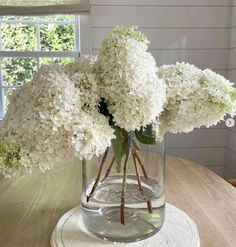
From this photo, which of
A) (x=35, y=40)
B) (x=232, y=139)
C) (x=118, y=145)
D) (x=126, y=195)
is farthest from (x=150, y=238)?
(x=35, y=40)

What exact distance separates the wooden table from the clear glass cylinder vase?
14cm

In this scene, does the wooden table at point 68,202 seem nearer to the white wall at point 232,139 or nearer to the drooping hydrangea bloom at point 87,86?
the drooping hydrangea bloom at point 87,86

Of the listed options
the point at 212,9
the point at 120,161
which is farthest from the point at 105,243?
the point at 212,9

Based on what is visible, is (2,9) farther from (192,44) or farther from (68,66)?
(68,66)

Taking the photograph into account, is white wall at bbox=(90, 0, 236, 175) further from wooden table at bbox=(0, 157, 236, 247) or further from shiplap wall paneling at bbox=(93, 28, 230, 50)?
wooden table at bbox=(0, 157, 236, 247)

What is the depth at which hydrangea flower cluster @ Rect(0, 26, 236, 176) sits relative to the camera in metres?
0.55

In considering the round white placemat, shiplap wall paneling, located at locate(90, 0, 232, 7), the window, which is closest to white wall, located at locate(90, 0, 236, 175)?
shiplap wall paneling, located at locate(90, 0, 232, 7)

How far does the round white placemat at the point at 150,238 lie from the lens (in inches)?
28.6

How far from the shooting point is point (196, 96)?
25.8 inches

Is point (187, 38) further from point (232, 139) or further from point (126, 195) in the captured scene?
point (126, 195)

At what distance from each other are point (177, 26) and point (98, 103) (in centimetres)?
161

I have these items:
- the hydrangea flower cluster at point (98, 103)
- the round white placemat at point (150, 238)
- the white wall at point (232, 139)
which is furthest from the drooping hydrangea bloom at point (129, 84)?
the white wall at point (232, 139)

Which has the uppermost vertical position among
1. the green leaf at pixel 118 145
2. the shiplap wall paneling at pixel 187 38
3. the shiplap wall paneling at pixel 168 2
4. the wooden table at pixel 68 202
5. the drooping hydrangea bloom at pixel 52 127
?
the shiplap wall paneling at pixel 168 2

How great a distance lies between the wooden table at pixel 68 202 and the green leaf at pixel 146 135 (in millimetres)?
288
